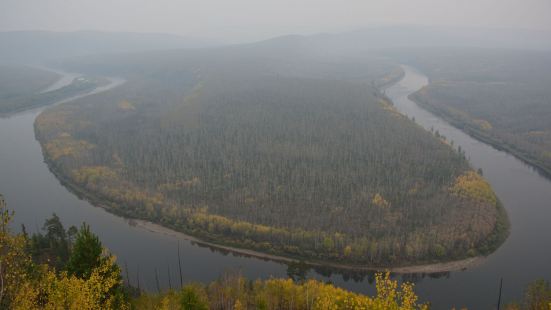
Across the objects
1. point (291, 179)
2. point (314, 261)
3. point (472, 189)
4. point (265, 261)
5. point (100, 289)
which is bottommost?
point (265, 261)

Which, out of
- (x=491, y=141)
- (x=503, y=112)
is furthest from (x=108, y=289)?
(x=503, y=112)

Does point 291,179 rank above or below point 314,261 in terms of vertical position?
above

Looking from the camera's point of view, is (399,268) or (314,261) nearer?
(399,268)

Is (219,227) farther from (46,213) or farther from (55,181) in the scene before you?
(55,181)

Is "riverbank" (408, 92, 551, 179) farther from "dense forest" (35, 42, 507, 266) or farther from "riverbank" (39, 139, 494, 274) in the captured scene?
"riverbank" (39, 139, 494, 274)

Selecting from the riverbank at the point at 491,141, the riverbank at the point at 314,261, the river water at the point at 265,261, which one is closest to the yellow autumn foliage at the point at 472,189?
the river water at the point at 265,261

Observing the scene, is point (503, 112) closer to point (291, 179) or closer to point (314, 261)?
point (291, 179)

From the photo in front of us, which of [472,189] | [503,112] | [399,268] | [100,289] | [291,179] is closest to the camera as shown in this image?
[100,289]

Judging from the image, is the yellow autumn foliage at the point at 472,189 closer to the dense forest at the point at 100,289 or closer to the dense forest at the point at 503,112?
the dense forest at the point at 503,112
